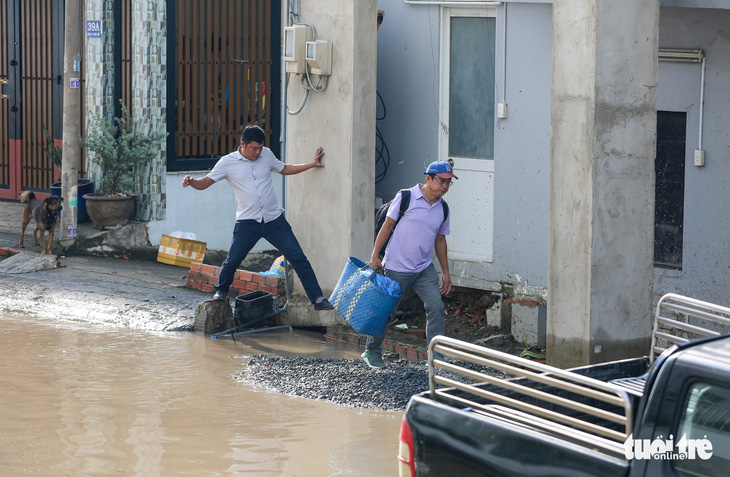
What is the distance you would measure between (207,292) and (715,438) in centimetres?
816

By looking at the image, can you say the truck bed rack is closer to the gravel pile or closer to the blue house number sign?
the gravel pile

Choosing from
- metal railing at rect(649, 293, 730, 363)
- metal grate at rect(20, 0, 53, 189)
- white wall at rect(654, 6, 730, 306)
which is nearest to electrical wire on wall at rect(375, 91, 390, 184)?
white wall at rect(654, 6, 730, 306)

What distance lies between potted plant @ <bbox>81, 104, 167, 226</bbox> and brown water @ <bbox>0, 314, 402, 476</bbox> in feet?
10.9

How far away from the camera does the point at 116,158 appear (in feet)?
42.3

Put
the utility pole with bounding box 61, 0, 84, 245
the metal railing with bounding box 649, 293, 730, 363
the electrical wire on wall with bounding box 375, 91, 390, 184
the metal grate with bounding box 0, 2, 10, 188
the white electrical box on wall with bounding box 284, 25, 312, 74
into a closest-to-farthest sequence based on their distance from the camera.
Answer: the metal railing with bounding box 649, 293, 730, 363 → the white electrical box on wall with bounding box 284, 25, 312, 74 → the electrical wire on wall with bounding box 375, 91, 390, 184 → the utility pole with bounding box 61, 0, 84, 245 → the metal grate with bounding box 0, 2, 10, 188

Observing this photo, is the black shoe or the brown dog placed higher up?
the brown dog

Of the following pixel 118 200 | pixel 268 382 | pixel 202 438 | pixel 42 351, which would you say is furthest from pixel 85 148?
pixel 202 438

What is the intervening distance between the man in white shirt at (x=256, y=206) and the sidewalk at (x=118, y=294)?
2.29ft

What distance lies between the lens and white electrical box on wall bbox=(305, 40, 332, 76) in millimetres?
10023

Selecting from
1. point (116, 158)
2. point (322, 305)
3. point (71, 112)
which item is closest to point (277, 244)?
point (322, 305)

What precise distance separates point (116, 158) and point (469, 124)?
4.45 meters

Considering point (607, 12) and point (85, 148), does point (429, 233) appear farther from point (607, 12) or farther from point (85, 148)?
point (85, 148)

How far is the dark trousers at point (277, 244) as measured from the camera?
9977mm

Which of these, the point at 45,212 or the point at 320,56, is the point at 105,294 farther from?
the point at 320,56
